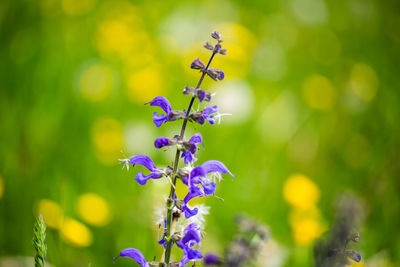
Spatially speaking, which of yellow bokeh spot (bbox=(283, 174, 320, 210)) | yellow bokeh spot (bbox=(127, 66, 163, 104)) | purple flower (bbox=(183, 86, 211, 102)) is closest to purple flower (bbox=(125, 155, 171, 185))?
purple flower (bbox=(183, 86, 211, 102))

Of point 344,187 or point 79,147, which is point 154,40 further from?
point 344,187

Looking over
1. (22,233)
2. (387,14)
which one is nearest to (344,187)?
(22,233)

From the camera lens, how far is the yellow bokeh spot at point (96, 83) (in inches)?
150

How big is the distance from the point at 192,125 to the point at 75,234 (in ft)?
5.80

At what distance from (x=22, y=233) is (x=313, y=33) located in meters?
4.60

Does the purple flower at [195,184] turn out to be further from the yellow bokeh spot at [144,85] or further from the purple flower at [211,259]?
the yellow bokeh spot at [144,85]

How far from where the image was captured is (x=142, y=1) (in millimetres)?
5867

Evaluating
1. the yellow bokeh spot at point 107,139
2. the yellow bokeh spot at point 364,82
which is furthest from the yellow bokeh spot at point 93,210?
the yellow bokeh spot at point 364,82

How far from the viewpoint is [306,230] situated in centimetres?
276

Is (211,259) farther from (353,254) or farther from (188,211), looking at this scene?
(353,254)

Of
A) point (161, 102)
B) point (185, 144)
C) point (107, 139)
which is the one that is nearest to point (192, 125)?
point (107, 139)

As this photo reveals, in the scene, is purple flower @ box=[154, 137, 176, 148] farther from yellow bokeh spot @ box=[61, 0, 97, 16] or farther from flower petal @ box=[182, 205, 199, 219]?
yellow bokeh spot @ box=[61, 0, 97, 16]

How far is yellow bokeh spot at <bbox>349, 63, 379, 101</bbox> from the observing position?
439 cm

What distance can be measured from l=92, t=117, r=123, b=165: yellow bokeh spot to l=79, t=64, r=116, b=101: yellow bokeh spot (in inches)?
12.4
